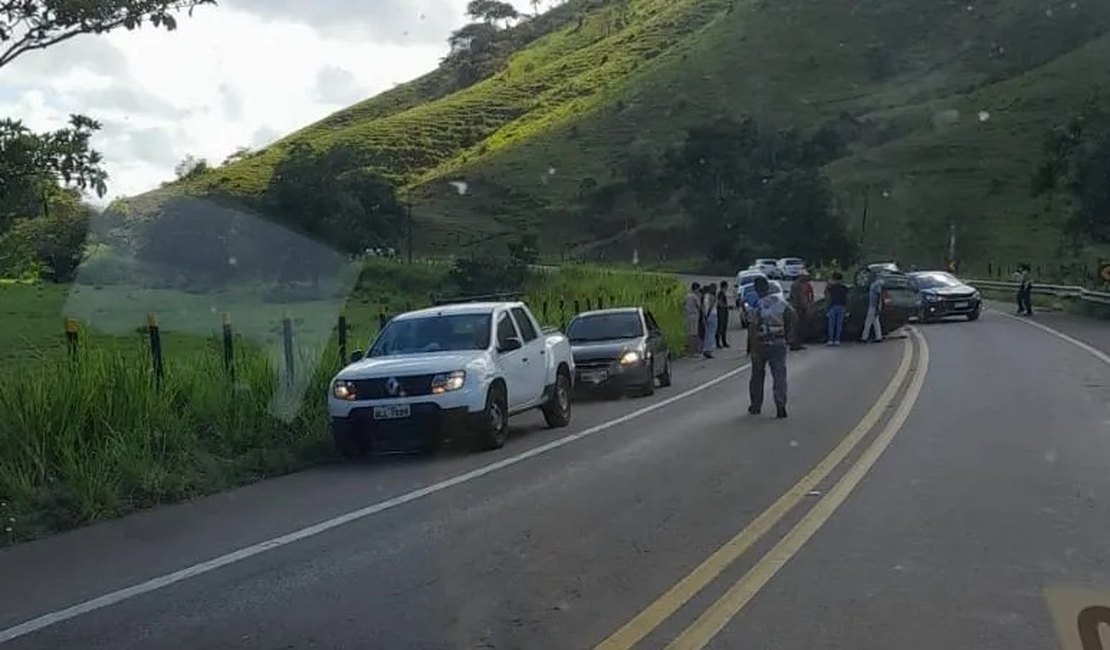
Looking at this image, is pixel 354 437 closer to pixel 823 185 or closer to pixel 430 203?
pixel 823 185

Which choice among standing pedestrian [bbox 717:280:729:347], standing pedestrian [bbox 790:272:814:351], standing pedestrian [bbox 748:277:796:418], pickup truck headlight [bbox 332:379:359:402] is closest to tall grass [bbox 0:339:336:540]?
pickup truck headlight [bbox 332:379:359:402]

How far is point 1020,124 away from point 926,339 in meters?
76.6

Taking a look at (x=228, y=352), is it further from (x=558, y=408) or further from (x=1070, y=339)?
(x=1070, y=339)

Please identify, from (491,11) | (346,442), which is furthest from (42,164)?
(491,11)

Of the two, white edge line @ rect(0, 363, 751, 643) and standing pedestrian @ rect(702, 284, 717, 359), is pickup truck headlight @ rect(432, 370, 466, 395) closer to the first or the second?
white edge line @ rect(0, 363, 751, 643)

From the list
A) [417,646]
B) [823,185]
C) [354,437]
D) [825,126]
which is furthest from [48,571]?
[825,126]

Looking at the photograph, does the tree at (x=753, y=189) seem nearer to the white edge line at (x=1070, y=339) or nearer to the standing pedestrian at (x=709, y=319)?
the white edge line at (x=1070, y=339)

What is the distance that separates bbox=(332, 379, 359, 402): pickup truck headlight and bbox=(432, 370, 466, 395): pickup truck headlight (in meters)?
0.84

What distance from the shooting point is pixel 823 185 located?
8725 centimetres

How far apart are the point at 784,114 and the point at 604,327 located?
102259 millimetres

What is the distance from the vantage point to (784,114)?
122 m

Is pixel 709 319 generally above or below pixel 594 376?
above

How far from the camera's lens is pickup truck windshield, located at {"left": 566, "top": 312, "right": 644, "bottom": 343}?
22.6 metres

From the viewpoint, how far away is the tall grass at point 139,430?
37.2 ft
